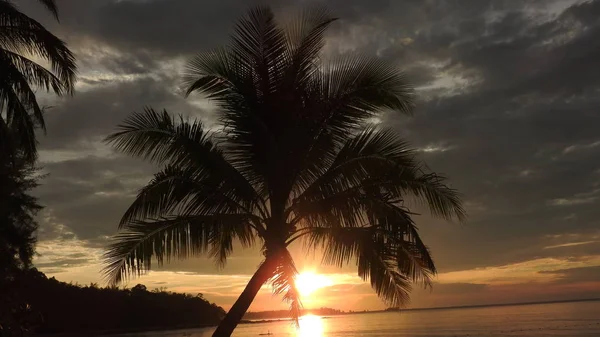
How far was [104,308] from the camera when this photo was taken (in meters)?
103

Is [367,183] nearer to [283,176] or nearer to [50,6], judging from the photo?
[283,176]

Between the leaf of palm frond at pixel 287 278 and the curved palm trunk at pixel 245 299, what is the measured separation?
18 cm

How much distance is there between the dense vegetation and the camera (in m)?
64.2

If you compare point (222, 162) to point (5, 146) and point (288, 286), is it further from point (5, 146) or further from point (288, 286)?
point (5, 146)

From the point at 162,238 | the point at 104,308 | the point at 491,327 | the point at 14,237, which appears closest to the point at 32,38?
the point at 162,238

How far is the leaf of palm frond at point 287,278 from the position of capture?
11.3m

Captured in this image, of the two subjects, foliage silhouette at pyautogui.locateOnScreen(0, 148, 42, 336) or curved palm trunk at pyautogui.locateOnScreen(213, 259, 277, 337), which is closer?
curved palm trunk at pyautogui.locateOnScreen(213, 259, 277, 337)

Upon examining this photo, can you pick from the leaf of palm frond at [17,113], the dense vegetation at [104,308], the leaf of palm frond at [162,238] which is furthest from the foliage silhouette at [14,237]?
the leaf of palm frond at [162,238]

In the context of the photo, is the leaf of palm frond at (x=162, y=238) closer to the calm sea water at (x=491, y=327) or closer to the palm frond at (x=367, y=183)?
the palm frond at (x=367, y=183)

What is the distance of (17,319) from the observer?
91.8 ft

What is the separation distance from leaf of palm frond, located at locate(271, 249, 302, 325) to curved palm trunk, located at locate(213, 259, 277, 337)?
183mm

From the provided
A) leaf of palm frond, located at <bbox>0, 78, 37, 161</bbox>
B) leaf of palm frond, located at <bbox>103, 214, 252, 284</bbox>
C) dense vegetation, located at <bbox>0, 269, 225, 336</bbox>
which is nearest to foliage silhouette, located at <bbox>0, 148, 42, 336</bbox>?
dense vegetation, located at <bbox>0, 269, 225, 336</bbox>

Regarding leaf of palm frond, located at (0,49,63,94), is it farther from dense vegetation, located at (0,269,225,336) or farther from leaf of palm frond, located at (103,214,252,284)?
dense vegetation, located at (0,269,225,336)

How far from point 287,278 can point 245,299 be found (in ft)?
3.09
